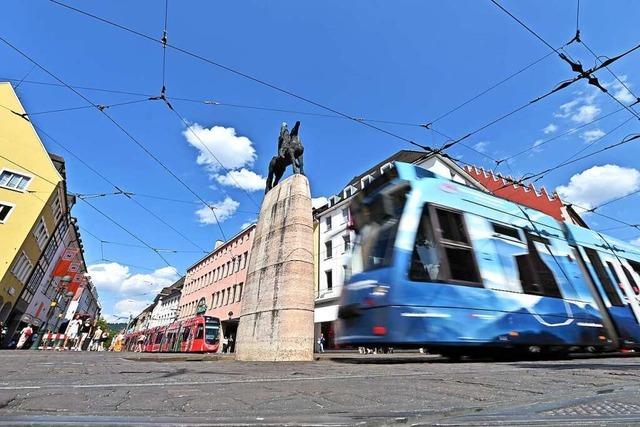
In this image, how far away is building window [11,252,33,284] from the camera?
2557 cm

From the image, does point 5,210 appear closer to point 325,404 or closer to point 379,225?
point 379,225

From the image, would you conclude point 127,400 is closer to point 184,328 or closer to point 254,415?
point 254,415

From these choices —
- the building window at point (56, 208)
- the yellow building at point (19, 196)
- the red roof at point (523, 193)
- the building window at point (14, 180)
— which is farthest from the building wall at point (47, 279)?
the red roof at point (523, 193)

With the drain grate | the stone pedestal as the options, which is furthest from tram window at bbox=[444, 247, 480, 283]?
the drain grate

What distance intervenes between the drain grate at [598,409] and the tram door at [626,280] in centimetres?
1047

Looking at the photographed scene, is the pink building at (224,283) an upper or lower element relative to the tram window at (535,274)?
upper

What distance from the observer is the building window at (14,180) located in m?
25.2

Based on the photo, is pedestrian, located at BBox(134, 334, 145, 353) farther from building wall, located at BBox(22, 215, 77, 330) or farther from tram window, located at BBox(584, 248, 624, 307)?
tram window, located at BBox(584, 248, 624, 307)

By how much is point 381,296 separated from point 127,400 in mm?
5147

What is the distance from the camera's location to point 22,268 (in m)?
27.0

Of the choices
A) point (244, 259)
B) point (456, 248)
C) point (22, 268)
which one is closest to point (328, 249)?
point (244, 259)

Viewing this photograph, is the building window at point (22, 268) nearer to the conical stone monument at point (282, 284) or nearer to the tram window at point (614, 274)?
the conical stone monument at point (282, 284)

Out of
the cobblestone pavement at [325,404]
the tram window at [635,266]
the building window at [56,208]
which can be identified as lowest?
the cobblestone pavement at [325,404]

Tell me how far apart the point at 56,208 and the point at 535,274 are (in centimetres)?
3616
